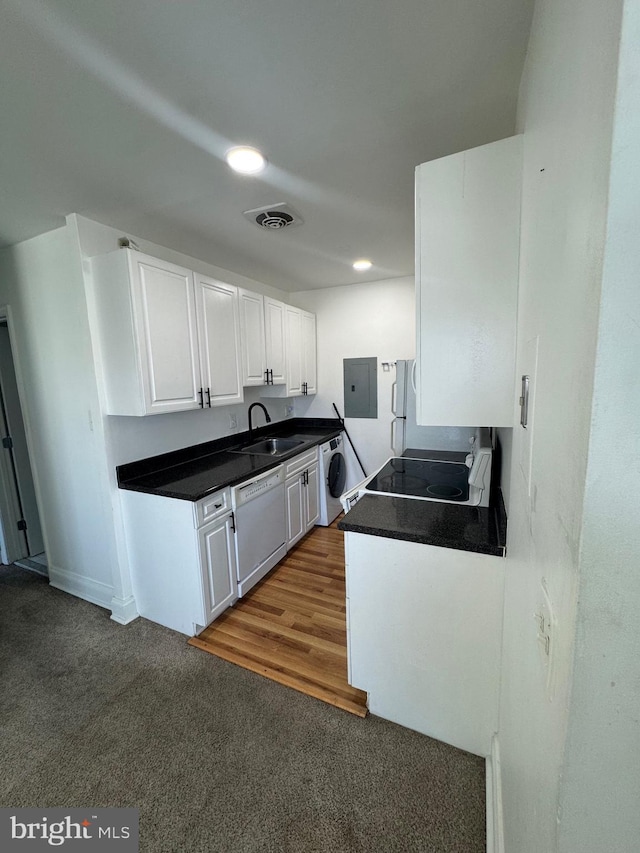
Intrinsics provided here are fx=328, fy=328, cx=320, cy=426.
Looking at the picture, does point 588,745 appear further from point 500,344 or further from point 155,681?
point 155,681

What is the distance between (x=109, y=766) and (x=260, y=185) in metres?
2.70

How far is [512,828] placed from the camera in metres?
0.84

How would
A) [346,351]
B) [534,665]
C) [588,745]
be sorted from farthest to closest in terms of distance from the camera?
[346,351]
[534,665]
[588,745]

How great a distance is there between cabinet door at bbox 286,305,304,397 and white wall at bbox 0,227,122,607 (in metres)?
1.81

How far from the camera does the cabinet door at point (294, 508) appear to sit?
2910 mm

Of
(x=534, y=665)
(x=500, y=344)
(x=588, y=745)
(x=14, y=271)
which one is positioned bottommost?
(x=534, y=665)

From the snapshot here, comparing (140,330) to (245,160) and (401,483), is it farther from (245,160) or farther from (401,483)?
(401,483)

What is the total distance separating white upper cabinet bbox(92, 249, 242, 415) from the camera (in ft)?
6.26

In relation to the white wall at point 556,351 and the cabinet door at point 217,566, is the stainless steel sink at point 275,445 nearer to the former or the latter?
the cabinet door at point 217,566

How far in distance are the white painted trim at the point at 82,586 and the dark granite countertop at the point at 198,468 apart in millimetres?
829

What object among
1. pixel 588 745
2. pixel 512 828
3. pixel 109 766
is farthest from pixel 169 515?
pixel 588 745

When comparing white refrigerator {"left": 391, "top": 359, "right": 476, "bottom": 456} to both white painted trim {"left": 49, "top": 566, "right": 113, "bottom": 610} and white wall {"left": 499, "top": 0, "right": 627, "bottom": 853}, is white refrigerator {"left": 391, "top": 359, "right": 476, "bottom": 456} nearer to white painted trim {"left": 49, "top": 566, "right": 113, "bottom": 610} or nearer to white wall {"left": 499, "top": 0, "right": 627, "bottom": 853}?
white wall {"left": 499, "top": 0, "right": 627, "bottom": 853}

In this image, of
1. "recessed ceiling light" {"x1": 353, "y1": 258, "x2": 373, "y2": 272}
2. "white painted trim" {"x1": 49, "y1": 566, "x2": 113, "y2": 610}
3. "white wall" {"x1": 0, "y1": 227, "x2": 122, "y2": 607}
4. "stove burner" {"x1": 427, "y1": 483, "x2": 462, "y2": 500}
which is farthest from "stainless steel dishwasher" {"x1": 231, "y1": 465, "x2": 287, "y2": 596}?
"recessed ceiling light" {"x1": 353, "y1": 258, "x2": 373, "y2": 272}

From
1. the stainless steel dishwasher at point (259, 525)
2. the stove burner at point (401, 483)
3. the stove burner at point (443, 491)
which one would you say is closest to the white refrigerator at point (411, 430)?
the stove burner at point (401, 483)
